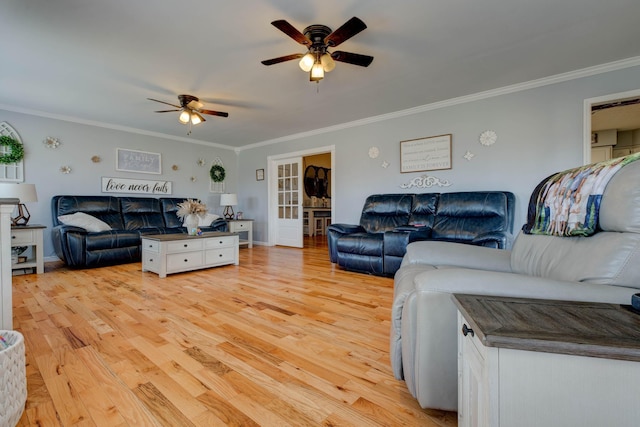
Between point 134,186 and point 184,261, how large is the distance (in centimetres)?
272

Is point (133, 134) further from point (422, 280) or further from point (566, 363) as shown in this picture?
point (566, 363)

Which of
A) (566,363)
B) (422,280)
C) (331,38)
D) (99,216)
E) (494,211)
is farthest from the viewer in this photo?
(99,216)

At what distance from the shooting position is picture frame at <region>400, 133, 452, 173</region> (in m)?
3.99

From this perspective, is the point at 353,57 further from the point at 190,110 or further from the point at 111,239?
the point at 111,239

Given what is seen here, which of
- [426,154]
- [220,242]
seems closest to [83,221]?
[220,242]

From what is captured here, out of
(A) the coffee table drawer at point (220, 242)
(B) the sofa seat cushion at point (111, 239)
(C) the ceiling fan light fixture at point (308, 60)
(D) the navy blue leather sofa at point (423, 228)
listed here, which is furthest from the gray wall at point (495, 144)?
(B) the sofa seat cushion at point (111, 239)

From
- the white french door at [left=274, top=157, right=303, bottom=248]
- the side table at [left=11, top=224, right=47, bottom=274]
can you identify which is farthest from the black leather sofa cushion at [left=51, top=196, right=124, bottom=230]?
the white french door at [left=274, top=157, right=303, bottom=248]

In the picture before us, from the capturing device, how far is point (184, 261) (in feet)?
11.7

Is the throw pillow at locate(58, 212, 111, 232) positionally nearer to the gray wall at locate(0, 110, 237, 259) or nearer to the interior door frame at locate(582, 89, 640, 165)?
the gray wall at locate(0, 110, 237, 259)

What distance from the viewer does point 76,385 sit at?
4.45 ft

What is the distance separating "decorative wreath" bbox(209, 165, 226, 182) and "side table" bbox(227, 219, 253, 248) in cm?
118

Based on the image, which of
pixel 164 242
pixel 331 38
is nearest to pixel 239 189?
pixel 164 242

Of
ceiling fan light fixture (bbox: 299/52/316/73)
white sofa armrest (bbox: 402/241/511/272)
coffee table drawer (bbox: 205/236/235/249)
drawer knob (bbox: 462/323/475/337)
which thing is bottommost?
coffee table drawer (bbox: 205/236/235/249)

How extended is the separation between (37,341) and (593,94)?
206 inches
